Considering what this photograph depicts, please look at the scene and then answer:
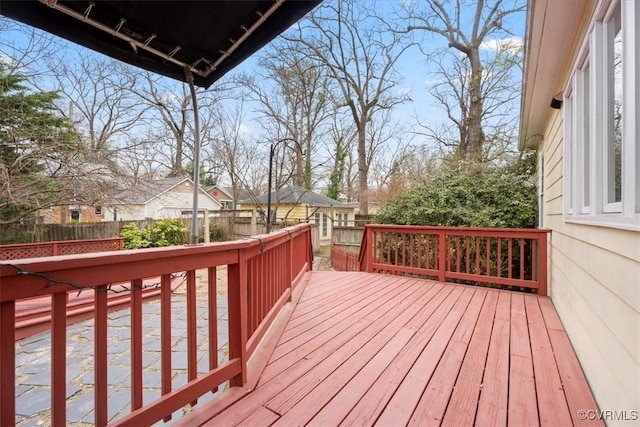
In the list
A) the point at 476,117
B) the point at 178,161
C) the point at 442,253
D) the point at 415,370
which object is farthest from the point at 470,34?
the point at 178,161

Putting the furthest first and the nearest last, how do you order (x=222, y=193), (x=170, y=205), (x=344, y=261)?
(x=222, y=193), (x=170, y=205), (x=344, y=261)

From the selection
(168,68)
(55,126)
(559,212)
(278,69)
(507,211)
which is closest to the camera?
(168,68)

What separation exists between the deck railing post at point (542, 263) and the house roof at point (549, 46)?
161cm

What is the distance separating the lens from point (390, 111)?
50.2 ft

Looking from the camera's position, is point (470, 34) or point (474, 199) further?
point (470, 34)

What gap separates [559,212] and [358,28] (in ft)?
42.3

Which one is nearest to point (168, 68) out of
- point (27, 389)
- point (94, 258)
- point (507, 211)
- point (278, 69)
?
point (94, 258)

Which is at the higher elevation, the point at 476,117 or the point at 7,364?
the point at 476,117

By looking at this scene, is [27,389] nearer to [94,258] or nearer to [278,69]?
[94,258]

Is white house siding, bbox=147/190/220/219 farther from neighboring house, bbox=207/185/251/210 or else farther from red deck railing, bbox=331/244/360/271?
red deck railing, bbox=331/244/360/271

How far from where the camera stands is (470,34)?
938cm

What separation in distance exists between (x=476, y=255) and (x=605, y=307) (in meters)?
2.71

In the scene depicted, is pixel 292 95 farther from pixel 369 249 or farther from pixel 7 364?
pixel 7 364

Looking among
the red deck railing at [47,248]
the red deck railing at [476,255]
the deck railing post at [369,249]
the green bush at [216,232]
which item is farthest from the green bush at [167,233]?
the deck railing post at [369,249]
